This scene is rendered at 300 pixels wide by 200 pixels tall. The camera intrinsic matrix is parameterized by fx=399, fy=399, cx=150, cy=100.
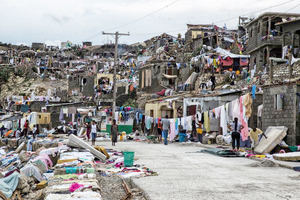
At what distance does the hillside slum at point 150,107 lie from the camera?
11.0 meters

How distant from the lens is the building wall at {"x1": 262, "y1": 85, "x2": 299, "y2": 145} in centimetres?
1491

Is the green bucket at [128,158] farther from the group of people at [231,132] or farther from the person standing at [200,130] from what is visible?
the person standing at [200,130]

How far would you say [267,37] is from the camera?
1261 inches

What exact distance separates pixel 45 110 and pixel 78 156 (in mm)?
37071

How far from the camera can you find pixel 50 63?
76875 mm

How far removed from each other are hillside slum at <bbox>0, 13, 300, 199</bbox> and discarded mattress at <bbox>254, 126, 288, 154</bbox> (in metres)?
0.04

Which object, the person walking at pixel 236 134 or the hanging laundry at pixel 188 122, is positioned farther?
the hanging laundry at pixel 188 122

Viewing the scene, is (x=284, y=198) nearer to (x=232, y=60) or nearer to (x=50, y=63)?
(x=232, y=60)

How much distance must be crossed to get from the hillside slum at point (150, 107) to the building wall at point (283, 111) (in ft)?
0.14

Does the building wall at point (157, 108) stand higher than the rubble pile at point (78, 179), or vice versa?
the building wall at point (157, 108)

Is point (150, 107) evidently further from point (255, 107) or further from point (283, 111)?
point (283, 111)

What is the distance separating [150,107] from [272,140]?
20330mm

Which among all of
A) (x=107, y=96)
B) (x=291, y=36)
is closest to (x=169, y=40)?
(x=107, y=96)

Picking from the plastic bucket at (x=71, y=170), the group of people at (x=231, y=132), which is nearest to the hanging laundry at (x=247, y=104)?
the group of people at (x=231, y=132)
